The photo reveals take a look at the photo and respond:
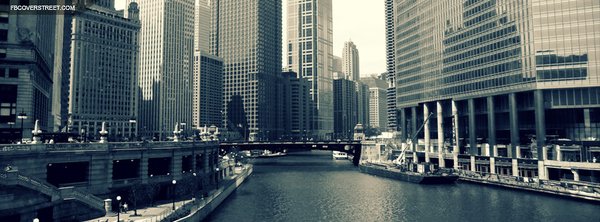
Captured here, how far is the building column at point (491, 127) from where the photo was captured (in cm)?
12075

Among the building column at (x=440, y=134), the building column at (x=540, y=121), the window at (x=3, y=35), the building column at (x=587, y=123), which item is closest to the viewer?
the window at (x=3, y=35)

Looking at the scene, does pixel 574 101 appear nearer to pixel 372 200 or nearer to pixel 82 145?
pixel 372 200

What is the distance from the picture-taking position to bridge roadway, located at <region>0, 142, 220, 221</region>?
49.6 m

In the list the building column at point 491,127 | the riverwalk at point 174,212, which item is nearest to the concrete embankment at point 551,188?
the building column at point 491,127

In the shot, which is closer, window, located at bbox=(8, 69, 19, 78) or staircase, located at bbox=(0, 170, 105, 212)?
staircase, located at bbox=(0, 170, 105, 212)

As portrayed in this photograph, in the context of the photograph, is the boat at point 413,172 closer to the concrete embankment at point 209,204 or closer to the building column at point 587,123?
the building column at point 587,123

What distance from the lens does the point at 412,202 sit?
89938 mm

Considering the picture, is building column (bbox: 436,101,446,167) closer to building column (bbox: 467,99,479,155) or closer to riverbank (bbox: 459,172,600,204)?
building column (bbox: 467,99,479,155)

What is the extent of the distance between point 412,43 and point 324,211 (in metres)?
105

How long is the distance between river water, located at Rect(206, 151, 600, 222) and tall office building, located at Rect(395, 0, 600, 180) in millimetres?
15410

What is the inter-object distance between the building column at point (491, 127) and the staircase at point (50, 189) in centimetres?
9877

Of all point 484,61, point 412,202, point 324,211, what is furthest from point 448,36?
point 324,211

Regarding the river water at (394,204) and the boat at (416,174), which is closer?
the river water at (394,204)

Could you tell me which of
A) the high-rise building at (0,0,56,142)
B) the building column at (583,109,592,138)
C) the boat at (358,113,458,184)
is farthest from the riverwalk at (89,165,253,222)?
the building column at (583,109,592,138)
